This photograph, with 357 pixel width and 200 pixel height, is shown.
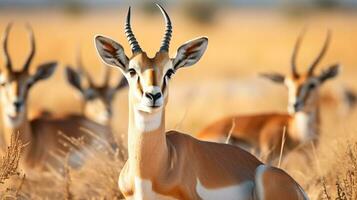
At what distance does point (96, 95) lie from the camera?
14289 mm

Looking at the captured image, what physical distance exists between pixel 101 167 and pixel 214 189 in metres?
1.78

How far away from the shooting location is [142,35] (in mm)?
35188

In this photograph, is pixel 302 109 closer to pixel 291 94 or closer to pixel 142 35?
pixel 291 94

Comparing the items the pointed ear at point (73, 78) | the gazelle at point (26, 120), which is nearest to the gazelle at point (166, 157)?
the gazelle at point (26, 120)

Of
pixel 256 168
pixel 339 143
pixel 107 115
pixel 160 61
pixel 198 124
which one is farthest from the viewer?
pixel 198 124

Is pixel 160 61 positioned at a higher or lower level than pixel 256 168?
higher

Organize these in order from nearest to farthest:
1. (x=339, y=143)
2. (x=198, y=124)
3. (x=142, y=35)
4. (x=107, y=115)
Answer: (x=339, y=143)
(x=107, y=115)
(x=198, y=124)
(x=142, y=35)

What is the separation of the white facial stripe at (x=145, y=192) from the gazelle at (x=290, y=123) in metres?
A: 6.00

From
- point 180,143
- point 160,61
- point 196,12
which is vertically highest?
point 160,61

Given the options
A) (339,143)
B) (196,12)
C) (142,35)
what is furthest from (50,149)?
(196,12)

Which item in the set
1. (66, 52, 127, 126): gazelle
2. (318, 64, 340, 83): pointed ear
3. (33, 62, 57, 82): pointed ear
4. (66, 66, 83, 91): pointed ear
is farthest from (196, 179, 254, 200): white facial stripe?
(66, 66, 83, 91): pointed ear

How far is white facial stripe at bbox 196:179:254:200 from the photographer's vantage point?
6.84 metres

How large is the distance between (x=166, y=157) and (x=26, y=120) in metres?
4.93

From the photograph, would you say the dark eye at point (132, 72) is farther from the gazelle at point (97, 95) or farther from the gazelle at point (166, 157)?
the gazelle at point (97, 95)
